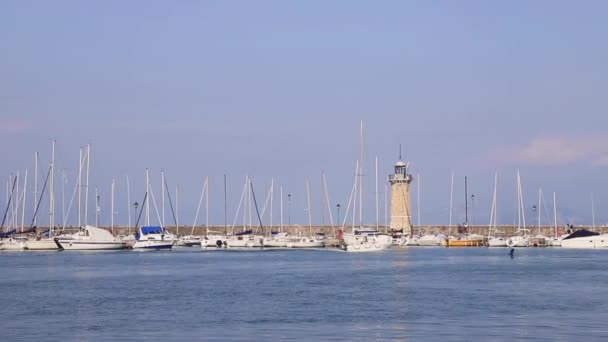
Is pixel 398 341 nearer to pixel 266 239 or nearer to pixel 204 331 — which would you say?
pixel 204 331

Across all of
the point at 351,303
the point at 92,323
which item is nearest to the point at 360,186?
the point at 351,303

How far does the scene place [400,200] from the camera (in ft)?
389

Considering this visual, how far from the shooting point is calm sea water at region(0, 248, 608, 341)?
3266cm

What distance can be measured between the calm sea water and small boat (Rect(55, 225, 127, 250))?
2588cm

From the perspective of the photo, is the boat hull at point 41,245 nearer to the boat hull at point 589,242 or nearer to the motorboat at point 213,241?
the motorboat at point 213,241

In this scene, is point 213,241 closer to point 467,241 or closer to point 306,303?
point 467,241

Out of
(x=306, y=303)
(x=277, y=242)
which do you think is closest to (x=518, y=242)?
(x=277, y=242)

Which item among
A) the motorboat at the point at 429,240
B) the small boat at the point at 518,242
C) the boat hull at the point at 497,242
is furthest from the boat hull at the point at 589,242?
the motorboat at the point at 429,240

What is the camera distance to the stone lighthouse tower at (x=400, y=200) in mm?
118150

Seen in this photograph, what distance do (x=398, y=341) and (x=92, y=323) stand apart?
11.9m

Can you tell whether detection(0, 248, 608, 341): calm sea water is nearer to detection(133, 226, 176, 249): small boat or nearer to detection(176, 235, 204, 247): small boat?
detection(133, 226, 176, 249): small boat

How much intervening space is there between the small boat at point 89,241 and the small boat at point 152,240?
536 cm

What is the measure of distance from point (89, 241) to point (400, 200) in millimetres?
37129

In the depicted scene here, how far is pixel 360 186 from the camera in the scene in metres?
96.7
